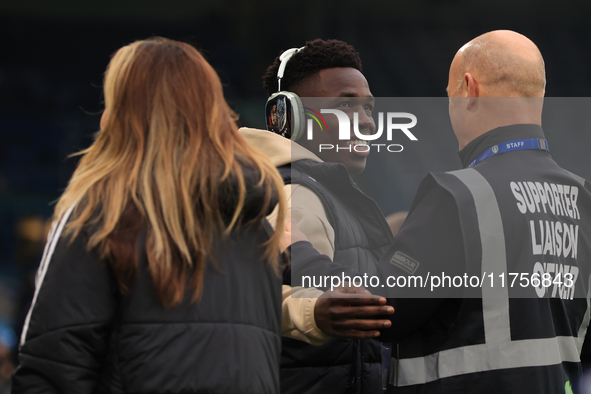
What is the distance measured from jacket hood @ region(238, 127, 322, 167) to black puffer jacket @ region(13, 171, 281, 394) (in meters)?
0.66

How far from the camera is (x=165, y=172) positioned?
0.99 meters

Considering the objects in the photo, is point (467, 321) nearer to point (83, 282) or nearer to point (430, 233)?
point (430, 233)

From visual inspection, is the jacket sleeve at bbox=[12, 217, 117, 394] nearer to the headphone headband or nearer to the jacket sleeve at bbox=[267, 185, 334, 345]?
the jacket sleeve at bbox=[267, 185, 334, 345]

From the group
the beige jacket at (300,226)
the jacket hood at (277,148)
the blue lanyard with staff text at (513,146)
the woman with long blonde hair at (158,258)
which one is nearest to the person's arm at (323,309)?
the beige jacket at (300,226)

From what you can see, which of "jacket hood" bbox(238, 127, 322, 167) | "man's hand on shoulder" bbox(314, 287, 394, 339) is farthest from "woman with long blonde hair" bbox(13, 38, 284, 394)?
"jacket hood" bbox(238, 127, 322, 167)

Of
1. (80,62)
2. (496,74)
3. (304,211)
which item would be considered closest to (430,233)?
(304,211)

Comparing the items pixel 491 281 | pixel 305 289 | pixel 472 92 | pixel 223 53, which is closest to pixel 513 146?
pixel 472 92

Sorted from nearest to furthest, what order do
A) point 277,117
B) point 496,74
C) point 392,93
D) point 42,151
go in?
point 496,74 → point 277,117 → point 392,93 → point 42,151

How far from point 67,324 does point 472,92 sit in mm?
1036

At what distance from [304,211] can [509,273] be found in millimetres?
491

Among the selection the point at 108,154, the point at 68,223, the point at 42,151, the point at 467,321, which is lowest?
the point at 467,321

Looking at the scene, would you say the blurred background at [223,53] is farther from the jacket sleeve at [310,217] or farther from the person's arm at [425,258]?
the person's arm at [425,258]

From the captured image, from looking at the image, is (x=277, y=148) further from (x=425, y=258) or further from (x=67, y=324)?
(x=67, y=324)

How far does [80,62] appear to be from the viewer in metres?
7.77
